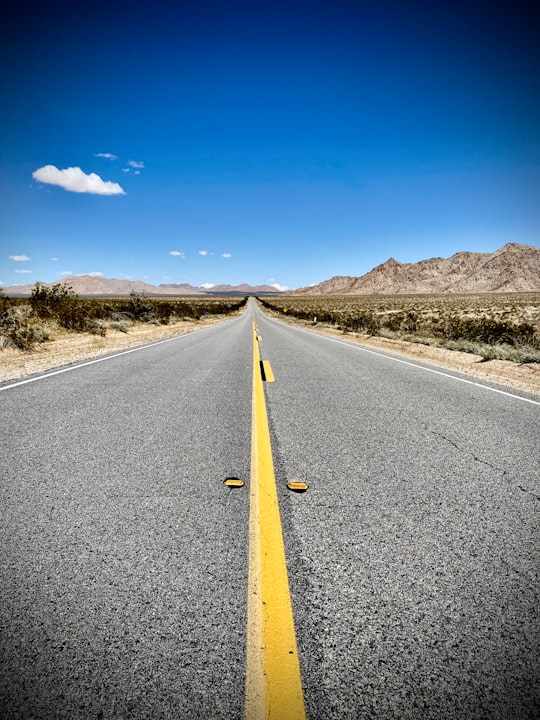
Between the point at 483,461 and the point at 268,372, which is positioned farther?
the point at 268,372

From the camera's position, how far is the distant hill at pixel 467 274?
451 ft

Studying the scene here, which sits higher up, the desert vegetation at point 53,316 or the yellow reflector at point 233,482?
the desert vegetation at point 53,316

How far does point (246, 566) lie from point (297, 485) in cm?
98

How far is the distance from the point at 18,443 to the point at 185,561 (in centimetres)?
261

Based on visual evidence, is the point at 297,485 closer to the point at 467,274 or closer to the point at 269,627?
the point at 269,627

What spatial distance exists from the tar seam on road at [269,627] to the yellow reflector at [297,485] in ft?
0.55

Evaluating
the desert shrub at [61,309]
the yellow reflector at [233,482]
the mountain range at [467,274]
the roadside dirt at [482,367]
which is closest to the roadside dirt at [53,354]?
the desert shrub at [61,309]

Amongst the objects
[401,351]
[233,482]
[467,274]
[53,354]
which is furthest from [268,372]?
[467,274]

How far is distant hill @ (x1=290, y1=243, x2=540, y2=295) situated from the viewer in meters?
137

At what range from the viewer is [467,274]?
160 metres

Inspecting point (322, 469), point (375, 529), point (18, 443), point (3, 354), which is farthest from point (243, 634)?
point (3, 354)

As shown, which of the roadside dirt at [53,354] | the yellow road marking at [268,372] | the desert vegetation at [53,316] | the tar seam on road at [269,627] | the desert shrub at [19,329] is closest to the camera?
the tar seam on road at [269,627]

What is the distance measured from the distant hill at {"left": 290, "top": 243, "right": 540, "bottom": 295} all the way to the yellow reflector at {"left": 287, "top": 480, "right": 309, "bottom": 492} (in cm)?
15083

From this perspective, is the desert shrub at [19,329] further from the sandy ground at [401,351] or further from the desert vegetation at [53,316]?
the sandy ground at [401,351]
